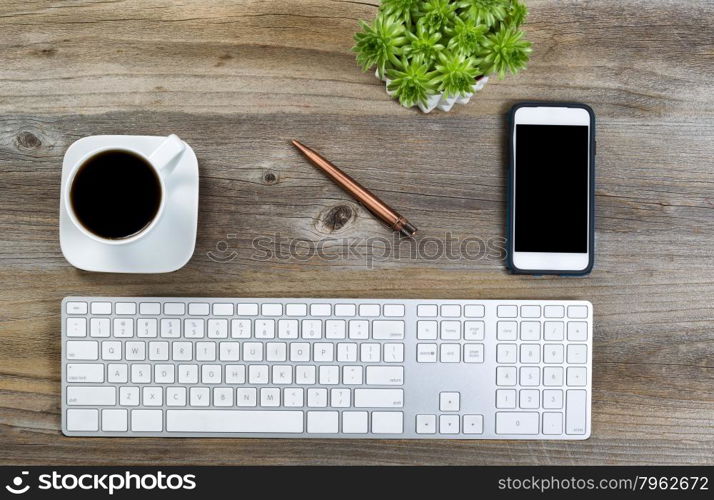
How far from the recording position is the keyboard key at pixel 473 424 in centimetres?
78

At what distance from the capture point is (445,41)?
0.67 m

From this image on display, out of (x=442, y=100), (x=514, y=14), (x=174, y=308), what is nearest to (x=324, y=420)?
(x=174, y=308)

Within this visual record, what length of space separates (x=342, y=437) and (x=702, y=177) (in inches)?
24.7

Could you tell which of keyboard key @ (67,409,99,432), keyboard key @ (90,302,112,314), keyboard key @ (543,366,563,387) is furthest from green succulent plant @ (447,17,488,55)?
keyboard key @ (67,409,99,432)

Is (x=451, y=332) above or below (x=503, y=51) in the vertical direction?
below

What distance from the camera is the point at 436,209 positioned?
2.67 feet

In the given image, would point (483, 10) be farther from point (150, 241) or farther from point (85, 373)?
point (85, 373)

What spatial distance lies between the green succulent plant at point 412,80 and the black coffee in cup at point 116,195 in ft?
1.03

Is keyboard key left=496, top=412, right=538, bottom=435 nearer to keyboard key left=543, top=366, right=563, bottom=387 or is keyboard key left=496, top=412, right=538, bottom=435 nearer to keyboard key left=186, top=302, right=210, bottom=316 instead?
keyboard key left=543, top=366, right=563, bottom=387

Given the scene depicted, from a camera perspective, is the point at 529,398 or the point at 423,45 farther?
the point at 529,398

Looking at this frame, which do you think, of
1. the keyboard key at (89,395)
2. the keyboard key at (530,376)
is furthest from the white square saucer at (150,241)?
the keyboard key at (530,376)

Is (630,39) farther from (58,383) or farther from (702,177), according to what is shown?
(58,383)

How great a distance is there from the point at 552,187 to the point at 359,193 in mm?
263
